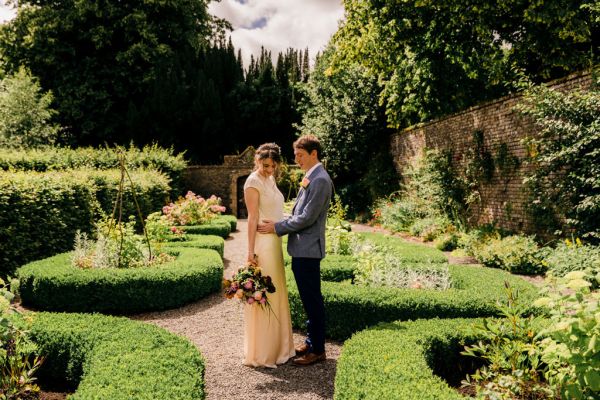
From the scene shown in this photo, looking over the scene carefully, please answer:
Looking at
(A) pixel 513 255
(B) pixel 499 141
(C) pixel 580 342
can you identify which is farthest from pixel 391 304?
(B) pixel 499 141

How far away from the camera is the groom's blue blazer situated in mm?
4074

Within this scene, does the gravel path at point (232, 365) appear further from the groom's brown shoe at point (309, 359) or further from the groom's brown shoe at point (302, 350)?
the groom's brown shoe at point (302, 350)

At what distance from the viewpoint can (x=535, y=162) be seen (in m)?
9.09

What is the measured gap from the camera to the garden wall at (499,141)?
379 inches

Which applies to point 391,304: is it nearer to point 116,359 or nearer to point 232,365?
point 232,365

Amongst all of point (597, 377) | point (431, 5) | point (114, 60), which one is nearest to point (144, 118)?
point (114, 60)

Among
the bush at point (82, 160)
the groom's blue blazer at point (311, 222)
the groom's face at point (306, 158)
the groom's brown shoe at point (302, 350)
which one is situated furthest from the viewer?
the bush at point (82, 160)

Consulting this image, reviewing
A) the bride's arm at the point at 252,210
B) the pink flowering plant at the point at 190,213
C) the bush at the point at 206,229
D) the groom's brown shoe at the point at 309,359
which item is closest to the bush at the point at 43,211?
the bush at the point at 206,229

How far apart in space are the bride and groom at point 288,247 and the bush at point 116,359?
736 mm

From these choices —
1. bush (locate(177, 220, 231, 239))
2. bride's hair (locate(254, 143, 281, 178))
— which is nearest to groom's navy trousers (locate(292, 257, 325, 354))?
bride's hair (locate(254, 143, 281, 178))

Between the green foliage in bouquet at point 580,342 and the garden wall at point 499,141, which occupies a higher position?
the garden wall at point 499,141

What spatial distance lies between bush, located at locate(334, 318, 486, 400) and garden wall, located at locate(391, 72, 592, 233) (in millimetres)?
6496

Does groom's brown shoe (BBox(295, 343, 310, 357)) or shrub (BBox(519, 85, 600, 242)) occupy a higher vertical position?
shrub (BBox(519, 85, 600, 242))

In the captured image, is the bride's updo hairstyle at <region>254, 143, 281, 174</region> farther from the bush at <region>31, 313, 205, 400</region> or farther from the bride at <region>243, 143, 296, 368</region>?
the bush at <region>31, 313, 205, 400</region>
